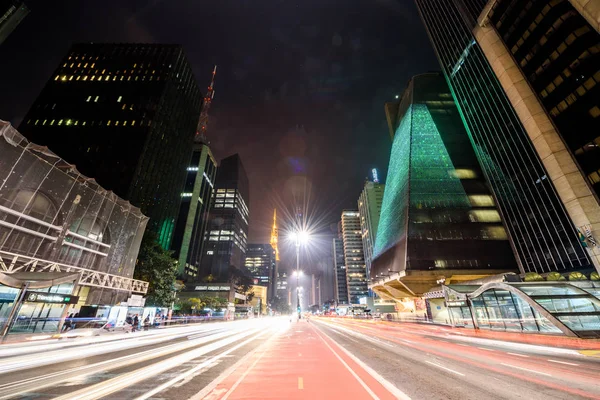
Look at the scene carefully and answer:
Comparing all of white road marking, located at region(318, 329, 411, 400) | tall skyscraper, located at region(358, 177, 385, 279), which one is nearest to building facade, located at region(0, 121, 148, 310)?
white road marking, located at region(318, 329, 411, 400)

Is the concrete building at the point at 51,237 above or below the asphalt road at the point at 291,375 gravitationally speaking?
above

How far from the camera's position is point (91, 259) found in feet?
93.2

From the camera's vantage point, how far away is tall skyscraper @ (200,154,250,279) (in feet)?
396

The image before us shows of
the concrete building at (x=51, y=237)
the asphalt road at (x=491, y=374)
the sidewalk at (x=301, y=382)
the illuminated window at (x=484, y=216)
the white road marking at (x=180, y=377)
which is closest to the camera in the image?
the sidewalk at (x=301, y=382)

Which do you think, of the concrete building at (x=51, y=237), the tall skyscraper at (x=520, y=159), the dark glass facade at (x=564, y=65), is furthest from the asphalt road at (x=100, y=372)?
the dark glass facade at (x=564, y=65)

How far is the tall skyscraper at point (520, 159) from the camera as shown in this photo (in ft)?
114

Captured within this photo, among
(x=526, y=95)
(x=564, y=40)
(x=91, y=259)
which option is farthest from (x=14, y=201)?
(x=564, y=40)

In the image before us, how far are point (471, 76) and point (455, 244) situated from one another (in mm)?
40779

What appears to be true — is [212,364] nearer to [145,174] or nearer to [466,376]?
[466,376]

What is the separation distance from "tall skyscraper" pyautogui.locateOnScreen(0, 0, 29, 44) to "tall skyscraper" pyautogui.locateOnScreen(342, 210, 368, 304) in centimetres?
16254

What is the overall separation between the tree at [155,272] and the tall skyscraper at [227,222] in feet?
267

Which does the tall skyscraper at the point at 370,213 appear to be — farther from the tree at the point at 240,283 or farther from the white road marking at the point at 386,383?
the white road marking at the point at 386,383

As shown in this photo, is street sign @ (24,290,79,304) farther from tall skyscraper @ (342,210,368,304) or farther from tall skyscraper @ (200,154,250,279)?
tall skyscraper @ (342,210,368,304)

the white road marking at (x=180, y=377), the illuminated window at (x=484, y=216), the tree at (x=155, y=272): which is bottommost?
Answer: the white road marking at (x=180, y=377)
